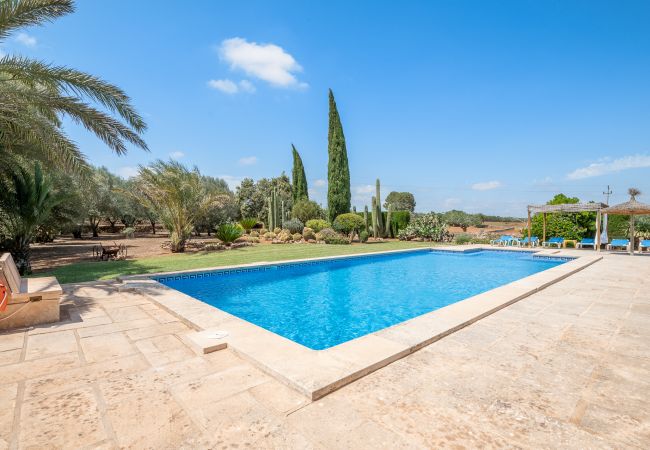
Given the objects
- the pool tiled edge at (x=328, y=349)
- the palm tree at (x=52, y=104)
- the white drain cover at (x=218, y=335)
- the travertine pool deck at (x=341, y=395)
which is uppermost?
the palm tree at (x=52, y=104)

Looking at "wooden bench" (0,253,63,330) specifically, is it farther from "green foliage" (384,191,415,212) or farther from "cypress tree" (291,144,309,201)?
"green foliage" (384,191,415,212)

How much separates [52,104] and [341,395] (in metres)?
8.06

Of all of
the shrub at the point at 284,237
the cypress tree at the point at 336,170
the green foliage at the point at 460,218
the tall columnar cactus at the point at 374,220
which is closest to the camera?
the shrub at the point at 284,237

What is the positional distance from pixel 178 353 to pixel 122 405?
103cm

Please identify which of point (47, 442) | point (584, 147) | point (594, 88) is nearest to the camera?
point (47, 442)

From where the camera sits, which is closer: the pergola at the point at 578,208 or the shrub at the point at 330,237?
the pergola at the point at 578,208

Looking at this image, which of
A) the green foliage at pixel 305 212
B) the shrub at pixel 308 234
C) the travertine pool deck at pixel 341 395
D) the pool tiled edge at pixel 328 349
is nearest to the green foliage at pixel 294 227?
the shrub at pixel 308 234

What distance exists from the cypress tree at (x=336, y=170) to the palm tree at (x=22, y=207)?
56.8 ft

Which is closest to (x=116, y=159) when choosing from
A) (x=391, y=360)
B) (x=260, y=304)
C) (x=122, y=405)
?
(x=260, y=304)

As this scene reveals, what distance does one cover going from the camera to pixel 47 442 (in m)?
1.90

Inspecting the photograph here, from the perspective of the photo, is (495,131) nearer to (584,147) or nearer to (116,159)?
(584,147)

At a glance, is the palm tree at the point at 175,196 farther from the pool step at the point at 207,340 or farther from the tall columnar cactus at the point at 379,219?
the tall columnar cactus at the point at 379,219

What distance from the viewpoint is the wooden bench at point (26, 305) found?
404 centimetres

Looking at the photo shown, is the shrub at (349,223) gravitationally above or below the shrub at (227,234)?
above
